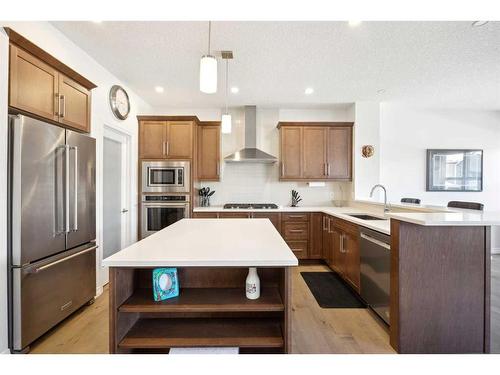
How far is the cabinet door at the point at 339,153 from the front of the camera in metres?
3.97

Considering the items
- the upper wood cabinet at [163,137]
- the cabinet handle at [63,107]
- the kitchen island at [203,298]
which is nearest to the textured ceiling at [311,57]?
the upper wood cabinet at [163,137]

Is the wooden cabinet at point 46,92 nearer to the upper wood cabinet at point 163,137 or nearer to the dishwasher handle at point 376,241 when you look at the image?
the upper wood cabinet at point 163,137

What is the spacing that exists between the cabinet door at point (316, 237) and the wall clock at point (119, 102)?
3.05 metres

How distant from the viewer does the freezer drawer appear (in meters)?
1.60

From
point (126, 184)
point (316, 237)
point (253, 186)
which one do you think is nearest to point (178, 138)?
point (126, 184)

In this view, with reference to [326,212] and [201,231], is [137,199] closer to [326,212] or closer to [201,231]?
[201,231]

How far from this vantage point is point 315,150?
398cm

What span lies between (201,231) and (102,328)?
1239 mm

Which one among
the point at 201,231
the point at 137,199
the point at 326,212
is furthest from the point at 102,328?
the point at 326,212

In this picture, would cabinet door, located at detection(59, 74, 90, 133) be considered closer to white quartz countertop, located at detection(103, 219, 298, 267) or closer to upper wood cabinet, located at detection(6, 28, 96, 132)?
upper wood cabinet, located at detection(6, 28, 96, 132)

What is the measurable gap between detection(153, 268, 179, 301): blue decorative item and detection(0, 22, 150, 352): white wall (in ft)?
3.76

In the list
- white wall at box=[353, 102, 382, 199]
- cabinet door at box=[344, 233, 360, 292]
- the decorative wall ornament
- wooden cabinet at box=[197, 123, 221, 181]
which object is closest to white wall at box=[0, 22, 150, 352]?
wooden cabinet at box=[197, 123, 221, 181]

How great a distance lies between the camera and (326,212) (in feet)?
11.5
